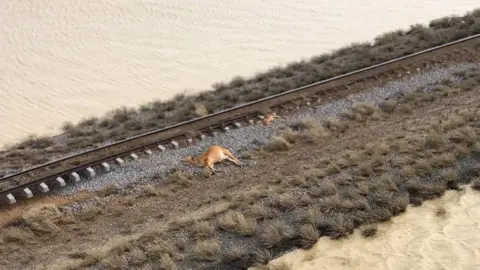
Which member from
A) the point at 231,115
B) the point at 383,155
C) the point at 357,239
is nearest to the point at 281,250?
the point at 357,239

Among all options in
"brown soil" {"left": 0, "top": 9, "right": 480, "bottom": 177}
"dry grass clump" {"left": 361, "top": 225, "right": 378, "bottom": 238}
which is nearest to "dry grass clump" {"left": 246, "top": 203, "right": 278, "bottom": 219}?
"dry grass clump" {"left": 361, "top": 225, "right": 378, "bottom": 238}

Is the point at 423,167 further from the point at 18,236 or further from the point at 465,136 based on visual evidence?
the point at 18,236

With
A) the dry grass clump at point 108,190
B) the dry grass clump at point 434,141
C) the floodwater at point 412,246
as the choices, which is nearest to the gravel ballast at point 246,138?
the dry grass clump at point 108,190

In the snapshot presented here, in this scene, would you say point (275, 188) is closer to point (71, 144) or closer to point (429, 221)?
point (429, 221)

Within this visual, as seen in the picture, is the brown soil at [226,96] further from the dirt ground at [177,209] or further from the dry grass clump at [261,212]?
the dry grass clump at [261,212]

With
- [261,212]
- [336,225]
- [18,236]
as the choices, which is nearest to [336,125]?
[261,212]

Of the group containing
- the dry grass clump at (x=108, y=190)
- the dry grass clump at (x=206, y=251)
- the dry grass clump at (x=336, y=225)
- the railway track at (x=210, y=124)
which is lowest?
the dry grass clump at (x=336, y=225)
